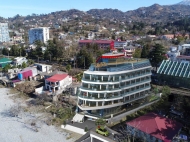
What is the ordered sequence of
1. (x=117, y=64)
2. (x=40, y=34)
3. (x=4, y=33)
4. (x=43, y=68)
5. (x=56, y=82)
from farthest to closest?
(x=4, y=33) < (x=40, y=34) < (x=43, y=68) < (x=56, y=82) < (x=117, y=64)

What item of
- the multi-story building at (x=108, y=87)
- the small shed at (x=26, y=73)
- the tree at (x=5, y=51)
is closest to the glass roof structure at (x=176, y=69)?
the multi-story building at (x=108, y=87)

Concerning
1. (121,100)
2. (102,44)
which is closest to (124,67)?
(121,100)

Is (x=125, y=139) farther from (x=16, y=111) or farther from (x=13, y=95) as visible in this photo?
(x=13, y=95)

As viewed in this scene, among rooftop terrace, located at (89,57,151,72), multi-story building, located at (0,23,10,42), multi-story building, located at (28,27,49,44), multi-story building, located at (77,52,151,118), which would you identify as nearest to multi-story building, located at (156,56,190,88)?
rooftop terrace, located at (89,57,151,72)

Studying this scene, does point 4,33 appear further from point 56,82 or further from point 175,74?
point 175,74

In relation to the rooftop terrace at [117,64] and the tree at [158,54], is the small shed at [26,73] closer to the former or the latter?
the rooftop terrace at [117,64]

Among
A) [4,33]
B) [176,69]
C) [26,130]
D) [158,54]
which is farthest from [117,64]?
[4,33]
